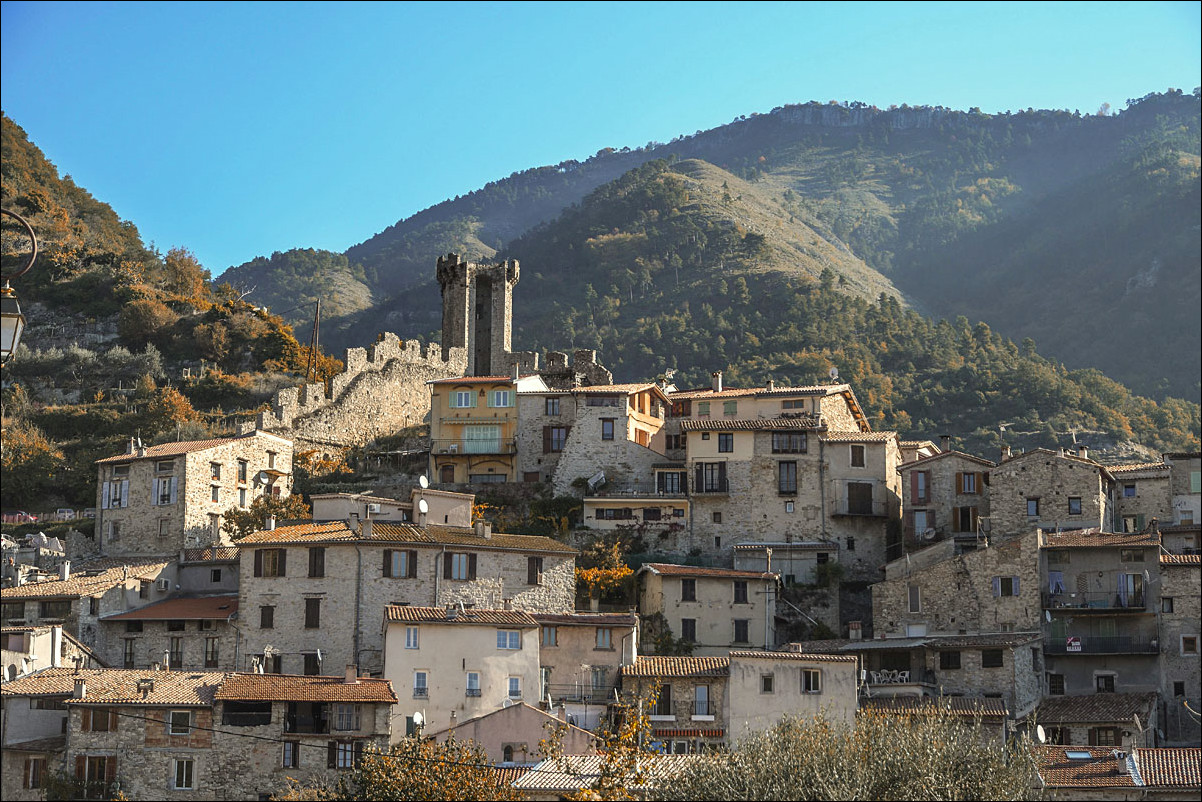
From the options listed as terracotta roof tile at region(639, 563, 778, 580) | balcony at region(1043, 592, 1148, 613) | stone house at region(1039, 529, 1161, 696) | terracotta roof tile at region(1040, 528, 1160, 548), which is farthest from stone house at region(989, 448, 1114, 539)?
terracotta roof tile at region(639, 563, 778, 580)

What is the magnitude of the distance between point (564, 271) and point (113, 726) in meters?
99.1

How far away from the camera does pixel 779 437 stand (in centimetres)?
6059

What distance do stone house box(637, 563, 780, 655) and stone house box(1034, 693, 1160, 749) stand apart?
374 inches

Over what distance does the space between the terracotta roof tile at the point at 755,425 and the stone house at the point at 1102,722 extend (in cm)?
1591

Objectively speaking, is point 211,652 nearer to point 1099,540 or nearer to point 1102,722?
point 1102,722

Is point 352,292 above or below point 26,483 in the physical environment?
above

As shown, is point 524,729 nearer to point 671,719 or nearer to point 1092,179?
point 671,719

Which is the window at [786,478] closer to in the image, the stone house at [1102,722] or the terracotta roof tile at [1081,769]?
the stone house at [1102,722]

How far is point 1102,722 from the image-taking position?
1820 inches

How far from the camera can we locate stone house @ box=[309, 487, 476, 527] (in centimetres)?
5588

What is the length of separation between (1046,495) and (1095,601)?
5938 mm

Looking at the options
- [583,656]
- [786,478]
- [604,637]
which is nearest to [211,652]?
[583,656]

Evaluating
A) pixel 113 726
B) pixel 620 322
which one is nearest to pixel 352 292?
pixel 620 322

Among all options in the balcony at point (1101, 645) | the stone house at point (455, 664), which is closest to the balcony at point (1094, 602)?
the balcony at point (1101, 645)
